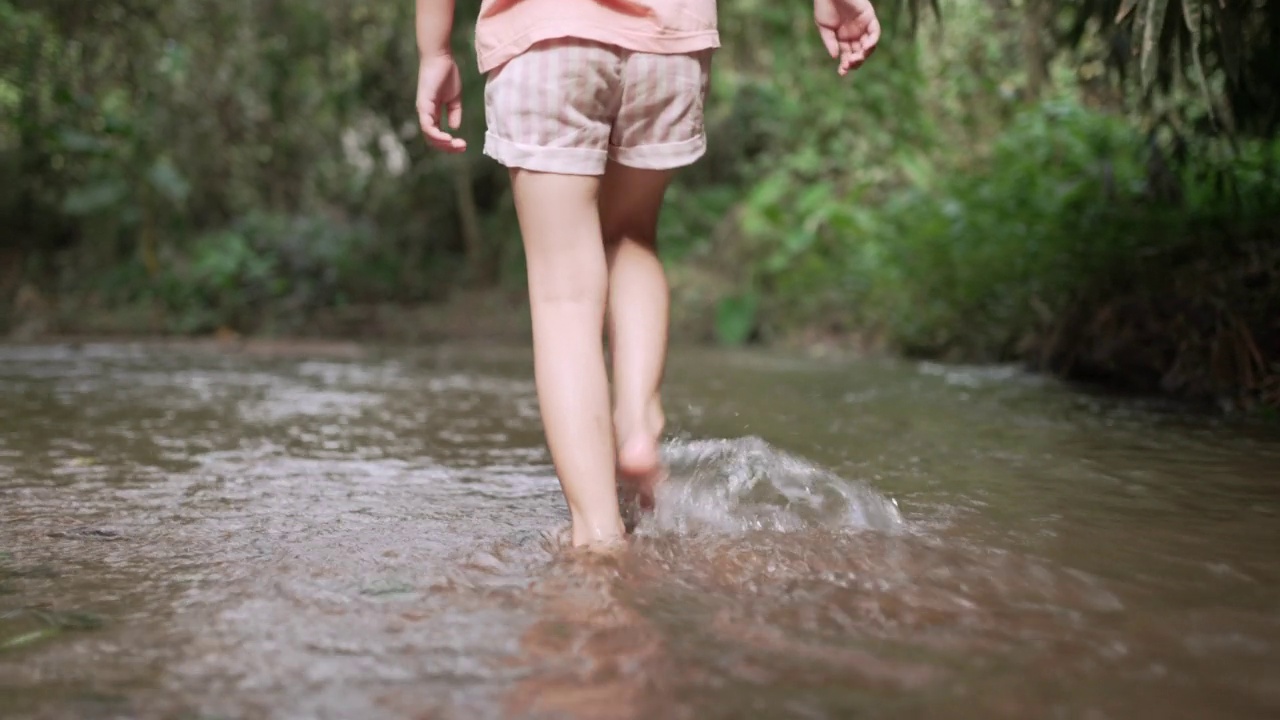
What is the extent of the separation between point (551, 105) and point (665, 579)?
2.37 ft

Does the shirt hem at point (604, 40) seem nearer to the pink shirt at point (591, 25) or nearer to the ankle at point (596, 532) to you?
the pink shirt at point (591, 25)

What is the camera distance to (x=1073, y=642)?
1.10 metres

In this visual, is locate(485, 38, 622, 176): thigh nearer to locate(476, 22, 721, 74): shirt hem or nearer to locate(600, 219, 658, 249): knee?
locate(476, 22, 721, 74): shirt hem

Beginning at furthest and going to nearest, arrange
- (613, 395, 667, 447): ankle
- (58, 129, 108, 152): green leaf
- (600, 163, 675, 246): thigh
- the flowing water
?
(58, 129, 108, 152): green leaf < (600, 163, 675, 246): thigh < (613, 395, 667, 447): ankle < the flowing water

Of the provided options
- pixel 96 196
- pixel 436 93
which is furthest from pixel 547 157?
pixel 96 196

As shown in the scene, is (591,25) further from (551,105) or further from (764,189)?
(764,189)

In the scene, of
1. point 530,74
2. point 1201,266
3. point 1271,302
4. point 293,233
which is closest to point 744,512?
point 530,74

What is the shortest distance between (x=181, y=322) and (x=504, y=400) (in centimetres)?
616

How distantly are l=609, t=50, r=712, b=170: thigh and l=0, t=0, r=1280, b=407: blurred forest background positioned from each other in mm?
862

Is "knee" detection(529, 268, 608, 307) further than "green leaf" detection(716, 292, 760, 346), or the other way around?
"green leaf" detection(716, 292, 760, 346)

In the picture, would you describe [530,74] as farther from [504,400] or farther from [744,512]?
[504,400]

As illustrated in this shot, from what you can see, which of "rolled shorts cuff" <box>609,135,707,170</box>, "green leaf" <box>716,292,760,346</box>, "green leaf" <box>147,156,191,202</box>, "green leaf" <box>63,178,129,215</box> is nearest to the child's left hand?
"rolled shorts cuff" <box>609,135,707,170</box>

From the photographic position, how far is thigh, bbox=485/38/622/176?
1651mm

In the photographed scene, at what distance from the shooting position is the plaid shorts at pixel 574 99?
5.42 feet
